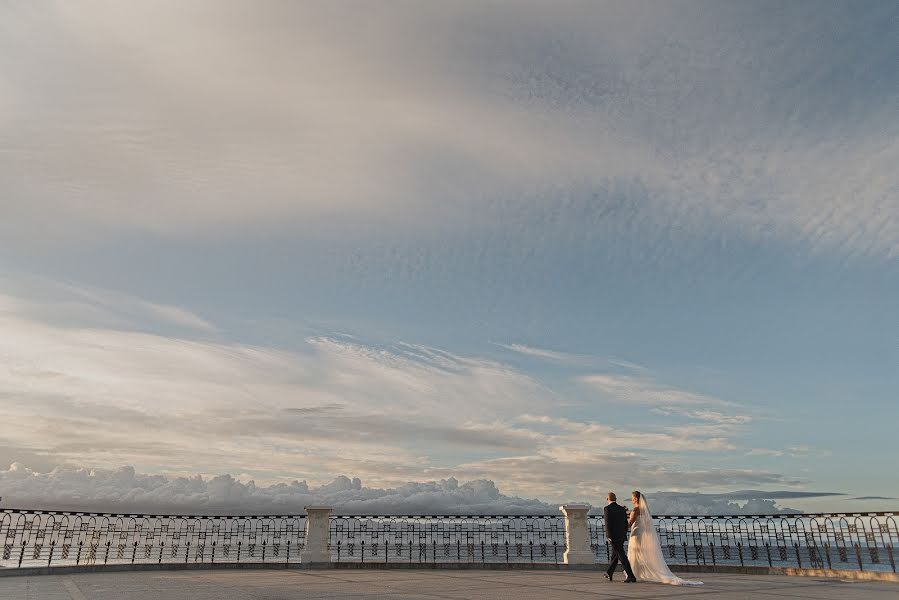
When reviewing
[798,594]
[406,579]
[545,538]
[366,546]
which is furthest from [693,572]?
[366,546]

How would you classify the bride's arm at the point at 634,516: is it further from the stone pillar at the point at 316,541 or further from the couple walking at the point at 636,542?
the stone pillar at the point at 316,541

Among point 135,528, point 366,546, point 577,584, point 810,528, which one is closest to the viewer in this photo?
point 577,584

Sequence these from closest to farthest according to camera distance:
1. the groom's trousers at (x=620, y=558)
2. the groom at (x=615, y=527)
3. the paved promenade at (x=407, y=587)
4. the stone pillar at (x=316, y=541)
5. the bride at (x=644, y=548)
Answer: the paved promenade at (x=407, y=587)
the bride at (x=644, y=548)
the groom's trousers at (x=620, y=558)
the groom at (x=615, y=527)
the stone pillar at (x=316, y=541)

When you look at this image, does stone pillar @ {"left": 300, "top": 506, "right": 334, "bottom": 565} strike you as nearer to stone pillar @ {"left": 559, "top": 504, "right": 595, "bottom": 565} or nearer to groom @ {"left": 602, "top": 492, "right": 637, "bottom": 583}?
stone pillar @ {"left": 559, "top": 504, "right": 595, "bottom": 565}

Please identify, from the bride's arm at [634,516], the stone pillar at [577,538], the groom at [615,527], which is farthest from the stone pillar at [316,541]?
the bride's arm at [634,516]

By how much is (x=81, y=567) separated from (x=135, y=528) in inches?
66.5

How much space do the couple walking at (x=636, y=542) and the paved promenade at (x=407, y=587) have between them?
1.27 ft

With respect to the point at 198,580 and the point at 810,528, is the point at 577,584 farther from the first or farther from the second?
the point at 198,580

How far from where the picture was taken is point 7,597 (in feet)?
30.8

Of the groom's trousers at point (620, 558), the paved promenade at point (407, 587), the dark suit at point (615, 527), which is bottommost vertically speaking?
the paved promenade at point (407, 587)

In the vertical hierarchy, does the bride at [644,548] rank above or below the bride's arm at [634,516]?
below

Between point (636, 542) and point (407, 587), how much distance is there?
16.1 ft

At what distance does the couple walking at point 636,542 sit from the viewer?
12383mm

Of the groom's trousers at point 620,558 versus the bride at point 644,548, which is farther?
the groom's trousers at point 620,558
